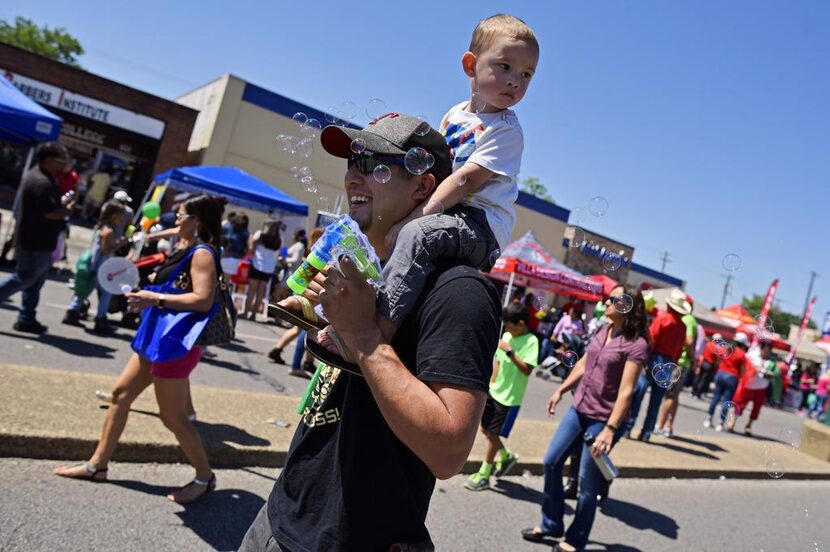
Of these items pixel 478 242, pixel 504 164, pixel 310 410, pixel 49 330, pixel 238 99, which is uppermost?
pixel 238 99

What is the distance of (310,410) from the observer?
182cm

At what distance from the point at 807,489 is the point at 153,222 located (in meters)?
11.0

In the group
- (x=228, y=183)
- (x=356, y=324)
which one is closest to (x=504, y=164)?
(x=356, y=324)

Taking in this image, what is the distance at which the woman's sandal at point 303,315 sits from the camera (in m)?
1.60

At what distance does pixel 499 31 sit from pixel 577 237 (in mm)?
1523

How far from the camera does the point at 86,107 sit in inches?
845

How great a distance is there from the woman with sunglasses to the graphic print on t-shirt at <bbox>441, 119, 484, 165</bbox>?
237 cm

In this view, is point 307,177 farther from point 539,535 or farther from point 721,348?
point 539,535

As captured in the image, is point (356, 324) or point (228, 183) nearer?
point (356, 324)

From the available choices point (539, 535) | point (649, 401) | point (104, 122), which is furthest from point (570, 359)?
point (104, 122)

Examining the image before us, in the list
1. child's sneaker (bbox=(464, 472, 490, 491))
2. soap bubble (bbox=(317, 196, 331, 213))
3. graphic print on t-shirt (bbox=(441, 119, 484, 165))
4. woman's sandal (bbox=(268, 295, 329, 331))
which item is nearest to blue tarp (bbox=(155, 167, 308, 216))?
child's sneaker (bbox=(464, 472, 490, 491))

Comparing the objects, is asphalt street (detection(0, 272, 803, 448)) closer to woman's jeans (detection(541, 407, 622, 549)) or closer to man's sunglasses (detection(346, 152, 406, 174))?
woman's jeans (detection(541, 407, 622, 549))

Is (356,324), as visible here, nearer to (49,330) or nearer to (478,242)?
(478,242)

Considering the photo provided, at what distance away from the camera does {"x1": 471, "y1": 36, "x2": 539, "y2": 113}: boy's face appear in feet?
7.04
